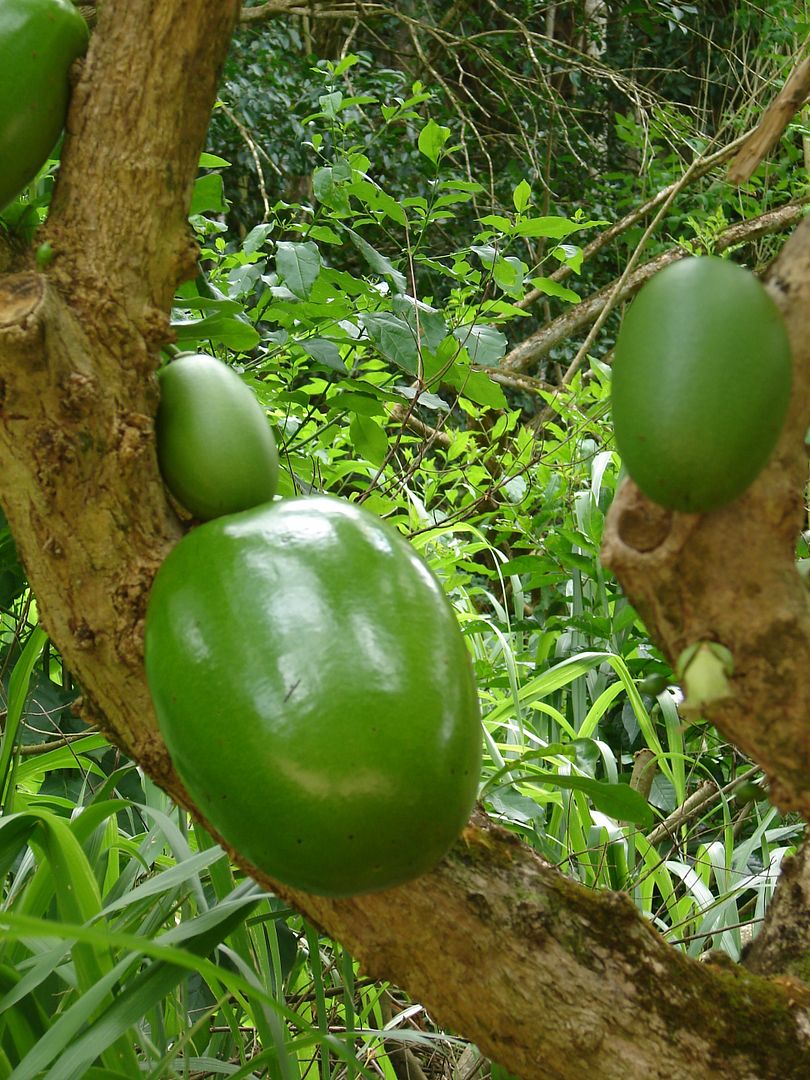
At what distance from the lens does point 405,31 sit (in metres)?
5.91

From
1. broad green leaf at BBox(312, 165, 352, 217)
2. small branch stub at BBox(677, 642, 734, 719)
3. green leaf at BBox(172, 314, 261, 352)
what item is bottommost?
broad green leaf at BBox(312, 165, 352, 217)

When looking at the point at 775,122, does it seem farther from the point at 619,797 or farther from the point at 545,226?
the point at 545,226

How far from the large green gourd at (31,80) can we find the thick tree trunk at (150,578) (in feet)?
0.07

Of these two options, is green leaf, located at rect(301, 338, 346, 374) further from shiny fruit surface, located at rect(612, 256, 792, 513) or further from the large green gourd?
shiny fruit surface, located at rect(612, 256, 792, 513)

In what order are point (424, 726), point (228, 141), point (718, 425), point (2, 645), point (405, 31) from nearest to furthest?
1. point (718, 425)
2. point (424, 726)
3. point (2, 645)
4. point (228, 141)
5. point (405, 31)

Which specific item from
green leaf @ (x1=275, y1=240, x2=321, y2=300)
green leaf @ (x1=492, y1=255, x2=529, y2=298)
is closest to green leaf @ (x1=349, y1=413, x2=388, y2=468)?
green leaf @ (x1=275, y1=240, x2=321, y2=300)

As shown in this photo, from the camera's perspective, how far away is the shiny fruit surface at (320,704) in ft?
2.07

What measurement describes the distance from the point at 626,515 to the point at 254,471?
361 mm

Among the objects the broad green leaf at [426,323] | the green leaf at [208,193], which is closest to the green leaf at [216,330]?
the green leaf at [208,193]

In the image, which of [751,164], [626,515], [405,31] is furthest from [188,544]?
[405,31]

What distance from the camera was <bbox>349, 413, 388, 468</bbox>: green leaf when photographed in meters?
1.62

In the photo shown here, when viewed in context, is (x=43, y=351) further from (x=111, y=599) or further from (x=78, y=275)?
(x=111, y=599)

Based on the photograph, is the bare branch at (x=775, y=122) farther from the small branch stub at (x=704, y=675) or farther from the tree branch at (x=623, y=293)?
the tree branch at (x=623, y=293)

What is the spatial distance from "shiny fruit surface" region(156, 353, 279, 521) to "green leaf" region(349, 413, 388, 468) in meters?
0.72
